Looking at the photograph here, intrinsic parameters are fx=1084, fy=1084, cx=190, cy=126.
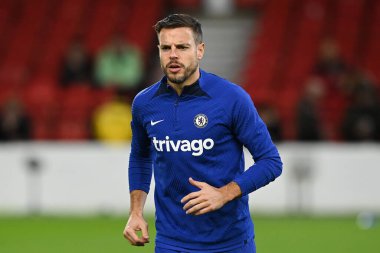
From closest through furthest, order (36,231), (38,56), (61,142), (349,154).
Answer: (36,231)
(349,154)
(61,142)
(38,56)

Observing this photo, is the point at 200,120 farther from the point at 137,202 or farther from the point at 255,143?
the point at 137,202

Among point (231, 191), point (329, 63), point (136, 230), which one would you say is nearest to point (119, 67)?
point (329, 63)

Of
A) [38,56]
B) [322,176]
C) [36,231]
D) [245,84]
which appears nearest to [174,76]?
[36,231]

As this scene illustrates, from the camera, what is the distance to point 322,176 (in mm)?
15281

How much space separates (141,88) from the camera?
1795cm

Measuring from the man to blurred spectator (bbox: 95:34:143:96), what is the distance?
1190 centimetres

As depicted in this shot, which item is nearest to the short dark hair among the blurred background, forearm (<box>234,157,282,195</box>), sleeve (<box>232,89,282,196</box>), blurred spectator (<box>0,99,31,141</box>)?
sleeve (<box>232,89,282,196</box>)

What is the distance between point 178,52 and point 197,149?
20.4 inches

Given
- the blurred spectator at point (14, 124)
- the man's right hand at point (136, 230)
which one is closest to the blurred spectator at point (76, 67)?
the blurred spectator at point (14, 124)

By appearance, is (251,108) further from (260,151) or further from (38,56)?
(38,56)

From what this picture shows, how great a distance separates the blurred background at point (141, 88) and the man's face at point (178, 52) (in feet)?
19.8

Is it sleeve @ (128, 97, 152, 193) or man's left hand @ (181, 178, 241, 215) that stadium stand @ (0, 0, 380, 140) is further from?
man's left hand @ (181, 178, 241, 215)

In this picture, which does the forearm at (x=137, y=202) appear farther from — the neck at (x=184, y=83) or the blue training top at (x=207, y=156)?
the neck at (x=184, y=83)

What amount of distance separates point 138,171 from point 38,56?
1425 cm
